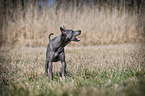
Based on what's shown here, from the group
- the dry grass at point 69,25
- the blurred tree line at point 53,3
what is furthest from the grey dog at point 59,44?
the blurred tree line at point 53,3

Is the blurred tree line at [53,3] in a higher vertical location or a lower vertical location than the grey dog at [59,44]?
higher

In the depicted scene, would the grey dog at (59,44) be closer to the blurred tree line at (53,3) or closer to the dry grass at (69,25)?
the dry grass at (69,25)

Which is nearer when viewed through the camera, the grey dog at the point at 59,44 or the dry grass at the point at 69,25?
the grey dog at the point at 59,44

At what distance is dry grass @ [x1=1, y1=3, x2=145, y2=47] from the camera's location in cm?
499

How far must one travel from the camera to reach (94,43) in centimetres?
515

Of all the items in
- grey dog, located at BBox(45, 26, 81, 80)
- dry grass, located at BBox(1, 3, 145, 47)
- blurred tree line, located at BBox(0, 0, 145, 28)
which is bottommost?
grey dog, located at BBox(45, 26, 81, 80)

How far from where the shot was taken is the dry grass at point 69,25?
16.4ft

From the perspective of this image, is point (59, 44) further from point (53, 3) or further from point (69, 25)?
point (53, 3)

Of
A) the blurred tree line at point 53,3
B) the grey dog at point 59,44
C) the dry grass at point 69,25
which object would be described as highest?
the blurred tree line at point 53,3

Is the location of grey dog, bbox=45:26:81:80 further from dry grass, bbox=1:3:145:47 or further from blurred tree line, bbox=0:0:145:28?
blurred tree line, bbox=0:0:145:28

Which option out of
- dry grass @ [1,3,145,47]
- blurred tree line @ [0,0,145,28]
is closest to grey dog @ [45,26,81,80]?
dry grass @ [1,3,145,47]

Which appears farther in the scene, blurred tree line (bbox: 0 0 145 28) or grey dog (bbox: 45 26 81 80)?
blurred tree line (bbox: 0 0 145 28)

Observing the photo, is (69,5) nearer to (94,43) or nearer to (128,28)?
(94,43)

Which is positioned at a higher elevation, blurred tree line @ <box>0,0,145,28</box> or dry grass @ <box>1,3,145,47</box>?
blurred tree line @ <box>0,0,145,28</box>
